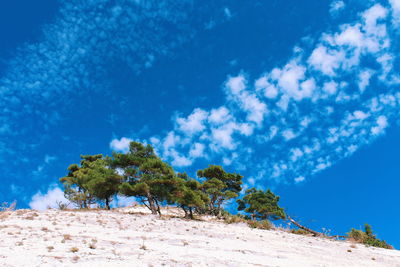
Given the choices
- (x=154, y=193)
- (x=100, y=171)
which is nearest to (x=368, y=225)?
(x=154, y=193)

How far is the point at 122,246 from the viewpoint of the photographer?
1265cm

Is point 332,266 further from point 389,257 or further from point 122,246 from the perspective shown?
point 122,246

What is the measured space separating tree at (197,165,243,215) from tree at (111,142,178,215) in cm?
857

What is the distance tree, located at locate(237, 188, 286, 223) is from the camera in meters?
42.1

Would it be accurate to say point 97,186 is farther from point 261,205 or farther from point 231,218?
point 261,205

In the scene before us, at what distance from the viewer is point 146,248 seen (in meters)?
12.6

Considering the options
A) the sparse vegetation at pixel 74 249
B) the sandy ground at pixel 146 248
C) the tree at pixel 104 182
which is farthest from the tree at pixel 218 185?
the sparse vegetation at pixel 74 249

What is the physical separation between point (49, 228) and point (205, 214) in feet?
81.3

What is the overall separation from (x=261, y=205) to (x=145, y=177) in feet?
66.7

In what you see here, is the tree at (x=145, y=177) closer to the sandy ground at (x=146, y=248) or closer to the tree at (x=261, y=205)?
the sandy ground at (x=146, y=248)

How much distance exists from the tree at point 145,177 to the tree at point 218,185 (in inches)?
337

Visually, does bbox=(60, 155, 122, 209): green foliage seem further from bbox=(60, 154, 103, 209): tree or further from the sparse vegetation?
the sparse vegetation

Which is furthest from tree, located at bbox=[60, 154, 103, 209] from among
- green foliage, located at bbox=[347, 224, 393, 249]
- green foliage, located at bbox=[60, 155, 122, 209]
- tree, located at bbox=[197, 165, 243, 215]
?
green foliage, located at bbox=[347, 224, 393, 249]

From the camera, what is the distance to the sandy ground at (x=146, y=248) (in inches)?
416
